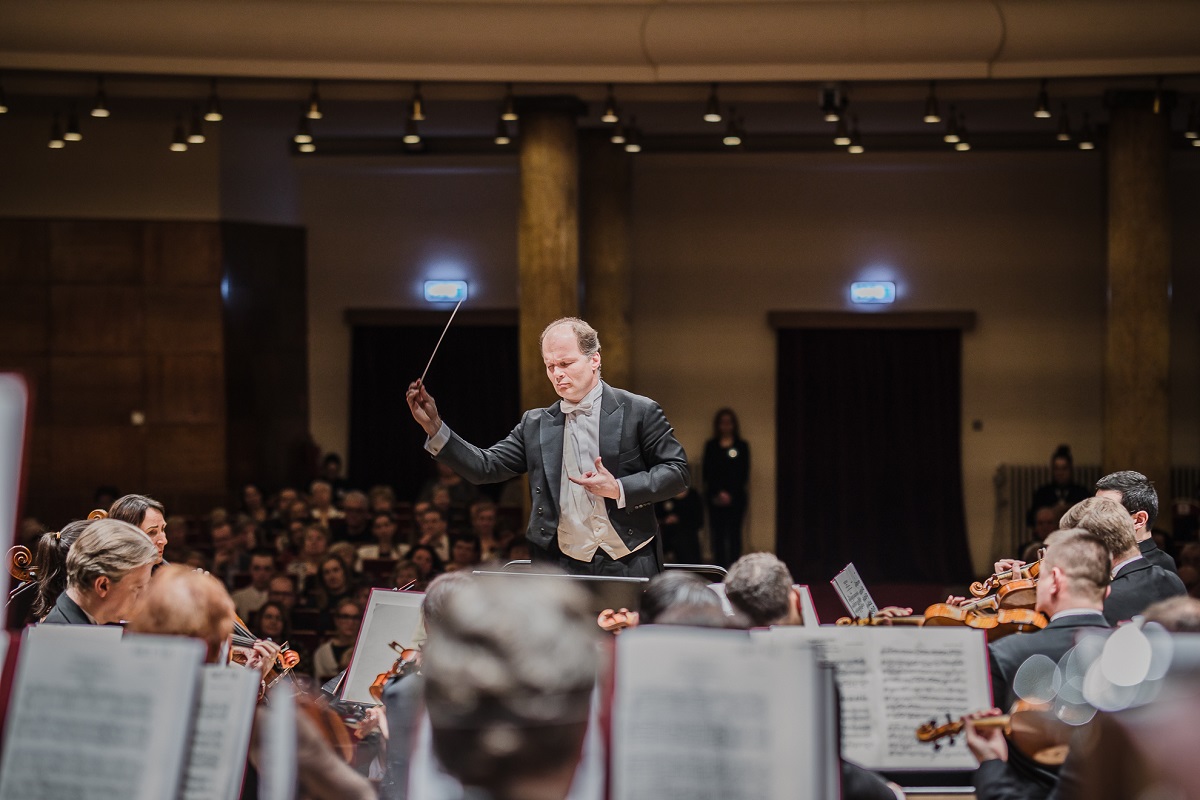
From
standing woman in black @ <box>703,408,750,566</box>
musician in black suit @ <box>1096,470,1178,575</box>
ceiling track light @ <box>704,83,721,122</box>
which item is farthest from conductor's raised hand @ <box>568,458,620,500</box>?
standing woman in black @ <box>703,408,750,566</box>

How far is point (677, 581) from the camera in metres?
2.71

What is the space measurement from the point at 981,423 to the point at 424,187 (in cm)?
585

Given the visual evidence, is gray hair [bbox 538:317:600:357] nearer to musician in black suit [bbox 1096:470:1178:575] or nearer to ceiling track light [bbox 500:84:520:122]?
musician in black suit [bbox 1096:470:1178:575]

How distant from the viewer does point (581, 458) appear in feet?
13.5

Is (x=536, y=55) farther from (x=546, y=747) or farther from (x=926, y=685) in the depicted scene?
(x=546, y=747)

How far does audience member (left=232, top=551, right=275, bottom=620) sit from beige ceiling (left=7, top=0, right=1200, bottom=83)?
321 cm

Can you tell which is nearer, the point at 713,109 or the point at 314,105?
the point at 713,109

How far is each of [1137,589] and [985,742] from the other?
1593 mm

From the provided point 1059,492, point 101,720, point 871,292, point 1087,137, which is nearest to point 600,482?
point 101,720

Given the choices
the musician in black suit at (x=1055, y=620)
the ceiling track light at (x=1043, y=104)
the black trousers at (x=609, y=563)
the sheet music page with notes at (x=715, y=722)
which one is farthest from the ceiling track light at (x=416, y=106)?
the sheet music page with notes at (x=715, y=722)

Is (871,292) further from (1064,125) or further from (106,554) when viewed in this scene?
(106,554)

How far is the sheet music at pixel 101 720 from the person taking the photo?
1.98m

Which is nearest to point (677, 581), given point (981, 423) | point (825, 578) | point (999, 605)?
point (999, 605)

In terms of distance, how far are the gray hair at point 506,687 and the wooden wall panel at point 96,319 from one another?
32.7 feet
